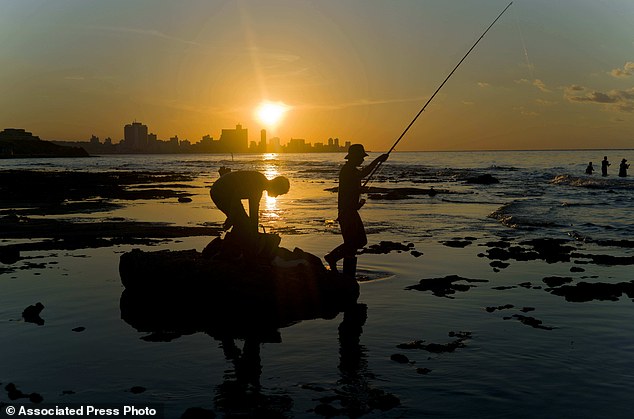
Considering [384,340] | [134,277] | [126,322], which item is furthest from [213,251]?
[384,340]

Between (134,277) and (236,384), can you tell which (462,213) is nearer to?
(134,277)

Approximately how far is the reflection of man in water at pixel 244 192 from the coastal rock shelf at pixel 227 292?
0.62 m

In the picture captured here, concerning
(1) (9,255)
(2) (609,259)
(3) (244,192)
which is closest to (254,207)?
(3) (244,192)

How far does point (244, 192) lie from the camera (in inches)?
368

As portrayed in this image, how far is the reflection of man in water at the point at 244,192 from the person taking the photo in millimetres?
9234

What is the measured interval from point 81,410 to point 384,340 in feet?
12.3

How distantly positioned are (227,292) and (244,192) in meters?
1.53

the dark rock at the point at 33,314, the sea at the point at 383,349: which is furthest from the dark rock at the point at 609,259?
the dark rock at the point at 33,314

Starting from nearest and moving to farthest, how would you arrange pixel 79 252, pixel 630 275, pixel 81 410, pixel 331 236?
pixel 81 410 → pixel 630 275 → pixel 79 252 → pixel 331 236

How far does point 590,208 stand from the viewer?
98.6ft

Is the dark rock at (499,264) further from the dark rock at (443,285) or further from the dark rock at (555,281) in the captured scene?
the dark rock at (443,285)

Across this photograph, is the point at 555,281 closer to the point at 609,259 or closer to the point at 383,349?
the point at 609,259

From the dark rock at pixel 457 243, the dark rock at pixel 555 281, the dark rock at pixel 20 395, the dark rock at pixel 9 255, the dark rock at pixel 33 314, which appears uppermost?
the dark rock at pixel 555 281

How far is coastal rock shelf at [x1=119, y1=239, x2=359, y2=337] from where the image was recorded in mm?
8805
